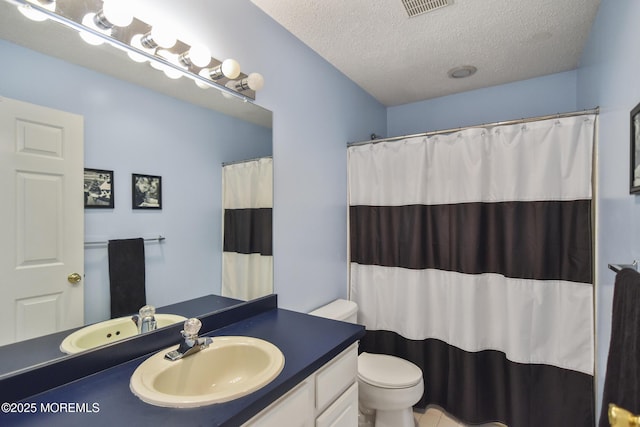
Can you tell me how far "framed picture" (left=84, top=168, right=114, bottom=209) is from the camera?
1.00 m

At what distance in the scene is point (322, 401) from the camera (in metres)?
1.13

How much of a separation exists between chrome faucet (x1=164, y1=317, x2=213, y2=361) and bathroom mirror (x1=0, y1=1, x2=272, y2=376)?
20cm

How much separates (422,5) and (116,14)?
137cm

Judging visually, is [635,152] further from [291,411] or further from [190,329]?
[190,329]

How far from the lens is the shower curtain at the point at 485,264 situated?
1690 millimetres

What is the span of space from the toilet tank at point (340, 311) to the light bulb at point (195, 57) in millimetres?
1493

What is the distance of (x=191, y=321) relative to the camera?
1.11m

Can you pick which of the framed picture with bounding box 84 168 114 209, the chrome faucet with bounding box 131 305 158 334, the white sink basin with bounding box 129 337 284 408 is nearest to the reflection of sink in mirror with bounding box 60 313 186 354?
the chrome faucet with bounding box 131 305 158 334

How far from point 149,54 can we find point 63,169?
0.52 m

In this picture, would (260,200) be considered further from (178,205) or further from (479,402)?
(479,402)

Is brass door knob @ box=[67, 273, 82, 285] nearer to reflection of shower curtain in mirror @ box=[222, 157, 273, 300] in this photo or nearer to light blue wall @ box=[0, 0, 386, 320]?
light blue wall @ box=[0, 0, 386, 320]

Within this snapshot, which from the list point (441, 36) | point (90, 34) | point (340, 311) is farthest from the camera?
point (340, 311)

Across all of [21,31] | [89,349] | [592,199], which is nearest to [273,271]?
[89,349]

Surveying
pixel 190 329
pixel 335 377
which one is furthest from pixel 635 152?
pixel 190 329
